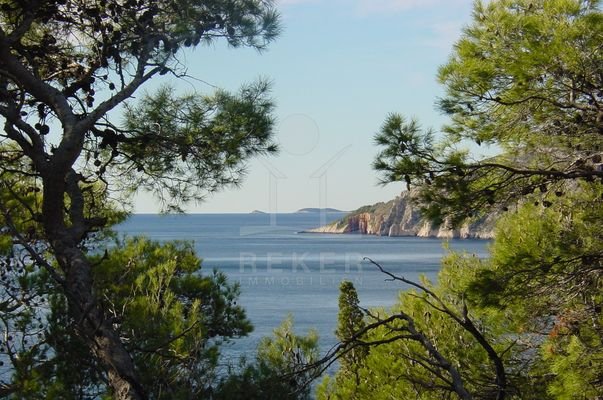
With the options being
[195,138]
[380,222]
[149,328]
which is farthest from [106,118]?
[380,222]

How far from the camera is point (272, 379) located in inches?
165

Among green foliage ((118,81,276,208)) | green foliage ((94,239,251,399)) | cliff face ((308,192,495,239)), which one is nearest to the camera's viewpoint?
green foliage ((118,81,276,208))

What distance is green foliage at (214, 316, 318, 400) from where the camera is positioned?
9.68ft

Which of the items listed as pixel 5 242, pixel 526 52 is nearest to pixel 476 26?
pixel 526 52

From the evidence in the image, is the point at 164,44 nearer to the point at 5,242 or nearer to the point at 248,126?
the point at 248,126

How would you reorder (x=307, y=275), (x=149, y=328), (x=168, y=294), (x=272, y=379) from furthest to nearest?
(x=307, y=275), (x=168, y=294), (x=149, y=328), (x=272, y=379)

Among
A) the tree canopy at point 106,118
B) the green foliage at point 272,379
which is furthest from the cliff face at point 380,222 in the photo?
the tree canopy at point 106,118

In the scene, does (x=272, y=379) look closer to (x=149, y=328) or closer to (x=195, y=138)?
(x=195, y=138)

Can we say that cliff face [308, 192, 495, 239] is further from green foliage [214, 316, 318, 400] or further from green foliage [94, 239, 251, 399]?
green foliage [214, 316, 318, 400]

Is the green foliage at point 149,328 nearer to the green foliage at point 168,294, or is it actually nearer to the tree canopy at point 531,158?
the green foliage at point 168,294

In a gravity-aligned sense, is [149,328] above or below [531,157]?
below

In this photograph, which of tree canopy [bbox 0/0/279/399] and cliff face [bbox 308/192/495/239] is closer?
tree canopy [bbox 0/0/279/399]

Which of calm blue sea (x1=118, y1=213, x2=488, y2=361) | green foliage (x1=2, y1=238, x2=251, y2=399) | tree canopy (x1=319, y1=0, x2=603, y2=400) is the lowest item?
calm blue sea (x1=118, y1=213, x2=488, y2=361)

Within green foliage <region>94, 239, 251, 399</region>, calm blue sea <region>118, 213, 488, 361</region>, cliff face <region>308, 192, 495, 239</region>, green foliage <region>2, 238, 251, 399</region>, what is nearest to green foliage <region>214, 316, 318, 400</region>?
green foliage <region>2, 238, 251, 399</region>
